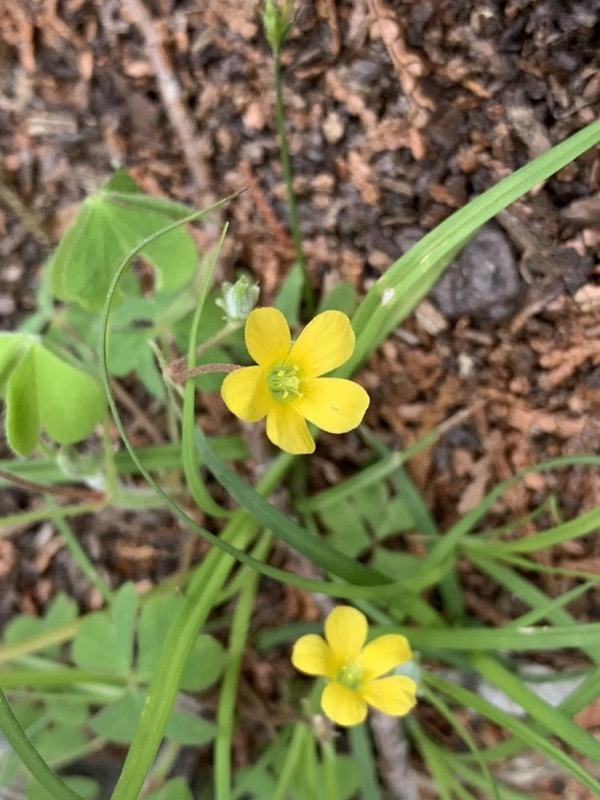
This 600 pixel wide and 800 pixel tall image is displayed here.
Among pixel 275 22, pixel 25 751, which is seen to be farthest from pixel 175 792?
pixel 275 22

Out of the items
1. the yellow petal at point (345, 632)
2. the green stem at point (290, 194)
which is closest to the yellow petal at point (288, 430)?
the yellow petal at point (345, 632)

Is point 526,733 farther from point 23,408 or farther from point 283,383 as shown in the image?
point 23,408

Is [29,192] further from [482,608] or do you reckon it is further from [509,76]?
[482,608]

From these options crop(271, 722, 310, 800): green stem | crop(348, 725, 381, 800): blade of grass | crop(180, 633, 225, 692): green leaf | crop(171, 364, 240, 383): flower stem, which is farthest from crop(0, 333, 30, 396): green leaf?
crop(348, 725, 381, 800): blade of grass

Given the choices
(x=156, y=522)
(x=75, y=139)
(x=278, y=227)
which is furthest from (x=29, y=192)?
(x=156, y=522)

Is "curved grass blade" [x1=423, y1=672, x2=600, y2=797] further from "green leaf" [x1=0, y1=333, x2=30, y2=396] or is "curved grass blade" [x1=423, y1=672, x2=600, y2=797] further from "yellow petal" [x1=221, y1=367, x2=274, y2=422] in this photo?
"green leaf" [x1=0, y1=333, x2=30, y2=396]

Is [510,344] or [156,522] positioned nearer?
[510,344]

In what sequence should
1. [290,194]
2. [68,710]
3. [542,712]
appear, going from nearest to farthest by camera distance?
[542,712], [290,194], [68,710]

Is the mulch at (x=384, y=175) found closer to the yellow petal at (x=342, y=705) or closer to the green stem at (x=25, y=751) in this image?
the yellow petal at (x=342, y=705)
